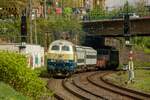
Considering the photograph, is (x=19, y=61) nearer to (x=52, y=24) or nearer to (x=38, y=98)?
(x=38, y=98)

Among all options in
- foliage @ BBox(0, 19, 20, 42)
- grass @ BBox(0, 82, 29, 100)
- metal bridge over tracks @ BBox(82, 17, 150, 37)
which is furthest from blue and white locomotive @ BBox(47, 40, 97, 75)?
grass @ BBox(0, 82, 29, 100)

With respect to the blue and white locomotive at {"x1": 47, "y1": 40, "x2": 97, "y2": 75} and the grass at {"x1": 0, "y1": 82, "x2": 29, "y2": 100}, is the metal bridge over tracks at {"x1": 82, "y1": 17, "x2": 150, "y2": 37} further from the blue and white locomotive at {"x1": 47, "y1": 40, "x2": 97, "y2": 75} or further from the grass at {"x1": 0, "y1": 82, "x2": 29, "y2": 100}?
the grass at {"x1": 0, "y1": 82, "x2": 29, "y2": 100}

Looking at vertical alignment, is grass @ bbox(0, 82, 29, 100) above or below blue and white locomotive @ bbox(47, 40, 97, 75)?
above

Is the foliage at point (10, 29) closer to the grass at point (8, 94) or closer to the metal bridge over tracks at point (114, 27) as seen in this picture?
the metal bridge over tracks at point (114, 27)

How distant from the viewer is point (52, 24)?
83062mm

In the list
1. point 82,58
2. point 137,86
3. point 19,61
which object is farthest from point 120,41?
point 19,61

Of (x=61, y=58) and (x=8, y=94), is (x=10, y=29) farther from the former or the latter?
(x=8, y=94)

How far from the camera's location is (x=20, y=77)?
68.7ft

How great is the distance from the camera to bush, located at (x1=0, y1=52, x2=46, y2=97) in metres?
21.0

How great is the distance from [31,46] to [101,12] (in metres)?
35.2

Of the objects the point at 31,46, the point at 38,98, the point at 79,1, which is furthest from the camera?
the point at 79,1

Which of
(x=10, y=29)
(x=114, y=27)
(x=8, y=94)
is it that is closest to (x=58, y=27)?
(x=114, y=27)

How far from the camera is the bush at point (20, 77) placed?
69.1ft

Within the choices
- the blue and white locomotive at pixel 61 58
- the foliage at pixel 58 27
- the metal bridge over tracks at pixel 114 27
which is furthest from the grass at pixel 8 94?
the foliage at pixel 58 27
